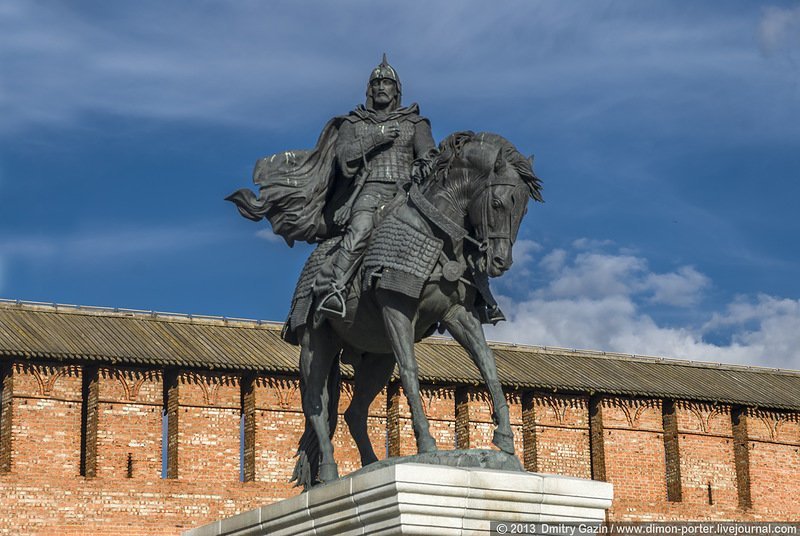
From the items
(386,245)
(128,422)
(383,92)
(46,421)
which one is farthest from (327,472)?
(128,422)

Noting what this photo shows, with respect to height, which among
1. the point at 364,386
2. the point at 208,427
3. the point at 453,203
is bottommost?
the point at 364,386

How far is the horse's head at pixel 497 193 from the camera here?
7.33m

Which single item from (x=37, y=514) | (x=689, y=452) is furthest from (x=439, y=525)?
(x=689, y=452)

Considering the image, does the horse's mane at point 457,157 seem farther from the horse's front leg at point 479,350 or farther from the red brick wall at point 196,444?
the red brick wall at point 196,444

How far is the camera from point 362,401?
8234mm

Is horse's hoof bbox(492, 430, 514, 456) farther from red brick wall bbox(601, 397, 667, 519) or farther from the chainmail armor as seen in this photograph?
red brick wall bbox(601, 397, 667, 519)

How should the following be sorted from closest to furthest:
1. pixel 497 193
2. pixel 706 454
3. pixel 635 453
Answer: pixel 497 193 < pixel 635 453 < pixel 706 454

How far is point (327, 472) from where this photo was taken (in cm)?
790

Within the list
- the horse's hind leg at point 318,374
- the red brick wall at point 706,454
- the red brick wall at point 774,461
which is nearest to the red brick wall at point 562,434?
the red brick wall at point 706,454

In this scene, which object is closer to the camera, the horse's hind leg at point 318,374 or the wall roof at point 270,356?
the horse's hind leg at point 318,374

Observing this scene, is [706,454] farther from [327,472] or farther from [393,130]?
[327,472]

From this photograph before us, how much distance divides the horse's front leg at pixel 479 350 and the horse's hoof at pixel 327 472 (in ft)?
2.78

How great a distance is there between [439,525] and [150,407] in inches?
648

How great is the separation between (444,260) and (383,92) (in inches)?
52.8
